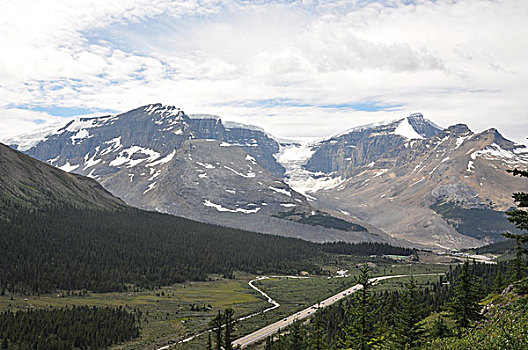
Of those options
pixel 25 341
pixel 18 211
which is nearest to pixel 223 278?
pixel 18 211

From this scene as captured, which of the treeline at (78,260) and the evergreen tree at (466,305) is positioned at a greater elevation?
the evergreen tree at (466,305)

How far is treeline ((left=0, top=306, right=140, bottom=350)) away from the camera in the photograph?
7938cm

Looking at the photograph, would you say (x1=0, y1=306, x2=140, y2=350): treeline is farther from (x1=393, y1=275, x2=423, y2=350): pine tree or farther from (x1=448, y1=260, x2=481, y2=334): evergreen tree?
(x1=448, y1=260, x2=481, y2=334): evergreen tree

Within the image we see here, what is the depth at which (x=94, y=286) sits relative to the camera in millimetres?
144000

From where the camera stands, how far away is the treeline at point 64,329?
7938 cm

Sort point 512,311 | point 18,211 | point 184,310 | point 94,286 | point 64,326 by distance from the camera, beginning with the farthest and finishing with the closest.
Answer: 1. point 18,211
2. point 94,286
3. point 184,310
4. point 64,326
5. point 512,311

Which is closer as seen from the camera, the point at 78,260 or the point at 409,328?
the point at 409,328

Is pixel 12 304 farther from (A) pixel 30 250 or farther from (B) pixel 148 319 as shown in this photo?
(A) pixel 30 250

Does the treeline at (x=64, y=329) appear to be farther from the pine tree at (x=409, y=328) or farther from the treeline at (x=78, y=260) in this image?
the pine tree at (x=409, y=328)

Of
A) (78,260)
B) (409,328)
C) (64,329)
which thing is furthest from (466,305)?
(78,260)

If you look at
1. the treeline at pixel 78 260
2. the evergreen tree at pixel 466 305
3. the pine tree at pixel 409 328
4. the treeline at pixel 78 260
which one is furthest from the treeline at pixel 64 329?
the evergreen tree at pixel 466 305

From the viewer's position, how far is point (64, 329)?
86562mm

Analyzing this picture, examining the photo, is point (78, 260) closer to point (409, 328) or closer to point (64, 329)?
point (64, 329)

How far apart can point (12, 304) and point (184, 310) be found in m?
39.0
